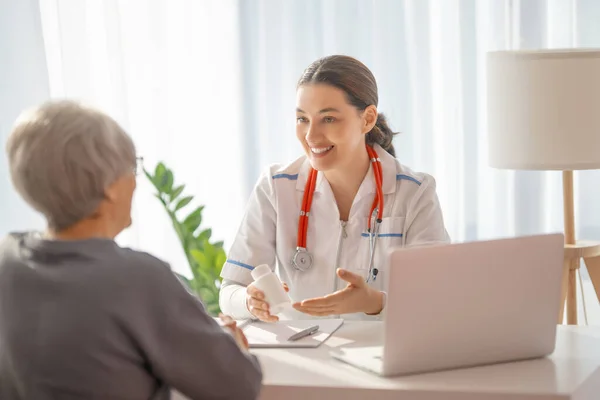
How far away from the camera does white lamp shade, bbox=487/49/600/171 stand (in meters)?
2.58

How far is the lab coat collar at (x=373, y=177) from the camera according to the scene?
7.93 feet

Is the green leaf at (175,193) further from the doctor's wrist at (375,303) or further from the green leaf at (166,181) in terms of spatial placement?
the doctor's wrist at (375,303)

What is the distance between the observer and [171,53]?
372 cm

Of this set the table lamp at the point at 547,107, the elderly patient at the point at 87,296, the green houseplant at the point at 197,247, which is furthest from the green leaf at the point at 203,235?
the elderly patient at the point at 87,296

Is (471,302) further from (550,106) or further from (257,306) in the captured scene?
(550,106)

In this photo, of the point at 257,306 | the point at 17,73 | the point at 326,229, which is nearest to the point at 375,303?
the point at 257,306

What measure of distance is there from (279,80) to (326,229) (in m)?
1.32

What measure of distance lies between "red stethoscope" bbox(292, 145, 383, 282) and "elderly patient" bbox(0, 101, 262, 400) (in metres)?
1.03

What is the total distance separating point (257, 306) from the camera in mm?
2006

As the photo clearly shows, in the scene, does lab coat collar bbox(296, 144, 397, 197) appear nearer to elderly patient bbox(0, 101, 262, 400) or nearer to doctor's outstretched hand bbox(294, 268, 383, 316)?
doctor's outstretched hand bbox(294, 268, 383, 316)

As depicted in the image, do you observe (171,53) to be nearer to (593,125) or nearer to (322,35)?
(322,35)

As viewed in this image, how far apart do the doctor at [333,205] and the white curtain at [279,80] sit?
992 mm

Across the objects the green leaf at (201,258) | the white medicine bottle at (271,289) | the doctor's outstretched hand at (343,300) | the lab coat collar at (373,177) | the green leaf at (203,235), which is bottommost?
the green leaf at (201,258)

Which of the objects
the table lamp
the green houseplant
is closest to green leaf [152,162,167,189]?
the green houseplant
